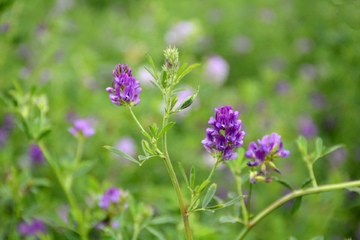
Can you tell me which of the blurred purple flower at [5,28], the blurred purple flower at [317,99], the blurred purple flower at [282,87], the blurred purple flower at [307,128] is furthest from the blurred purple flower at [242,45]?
the blurred purple flower at [5,28]

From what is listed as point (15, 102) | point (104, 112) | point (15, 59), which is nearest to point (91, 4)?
point (15, 59)

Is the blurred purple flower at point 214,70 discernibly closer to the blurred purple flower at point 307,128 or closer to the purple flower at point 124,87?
the blurred purple flower at point 307,128

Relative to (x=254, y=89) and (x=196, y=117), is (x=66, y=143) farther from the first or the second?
(x=254, y=89)

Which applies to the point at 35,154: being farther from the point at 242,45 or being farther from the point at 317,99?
the point at 242,45

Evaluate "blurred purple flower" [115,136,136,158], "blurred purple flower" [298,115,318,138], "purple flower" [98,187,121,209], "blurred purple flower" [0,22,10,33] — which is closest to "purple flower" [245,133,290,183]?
"purple flower" [98,187,121,209]

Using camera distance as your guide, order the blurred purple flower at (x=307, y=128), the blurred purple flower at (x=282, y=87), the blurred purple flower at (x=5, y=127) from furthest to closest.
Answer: the blurred purple flower at (x=282, y=87) < the blurred purple flower at (x=307, y=128) < the blurred purple flower at (x=5, y=127)

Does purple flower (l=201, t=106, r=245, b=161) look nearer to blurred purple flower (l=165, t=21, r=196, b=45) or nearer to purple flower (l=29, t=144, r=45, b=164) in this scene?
purple flower (l=29, t=144, r=45, b=164)

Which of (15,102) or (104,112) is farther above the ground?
(15,102)
